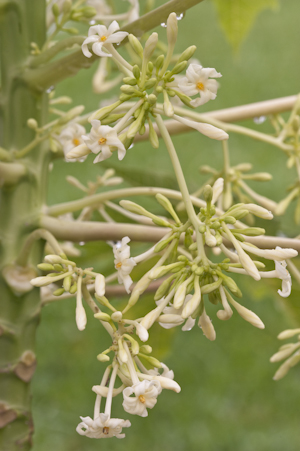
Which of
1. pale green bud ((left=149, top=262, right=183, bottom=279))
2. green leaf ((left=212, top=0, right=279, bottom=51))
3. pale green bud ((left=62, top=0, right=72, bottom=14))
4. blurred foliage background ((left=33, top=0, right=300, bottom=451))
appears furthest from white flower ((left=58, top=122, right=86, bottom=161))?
blurred foliage background ((left=33, top=0, right=300, bottom=451))

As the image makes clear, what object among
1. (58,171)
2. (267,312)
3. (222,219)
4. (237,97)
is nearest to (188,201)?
(222,219)

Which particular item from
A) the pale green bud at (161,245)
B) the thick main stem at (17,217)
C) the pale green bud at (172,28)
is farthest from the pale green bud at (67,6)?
the pale green bud at (161,245)

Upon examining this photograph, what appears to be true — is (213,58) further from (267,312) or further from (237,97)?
(267,312)

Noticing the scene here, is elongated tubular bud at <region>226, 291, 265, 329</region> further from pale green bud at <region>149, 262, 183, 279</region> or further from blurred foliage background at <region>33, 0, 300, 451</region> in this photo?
blurred foliage background at <region>33, 0, 300, 451</region>

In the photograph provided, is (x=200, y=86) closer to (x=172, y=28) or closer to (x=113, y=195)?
(x=172, y=28)

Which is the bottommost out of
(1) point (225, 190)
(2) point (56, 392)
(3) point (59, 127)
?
(2) point (56, 392)

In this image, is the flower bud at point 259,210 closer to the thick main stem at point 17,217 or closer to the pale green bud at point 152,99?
the pale green bud at point 152,99

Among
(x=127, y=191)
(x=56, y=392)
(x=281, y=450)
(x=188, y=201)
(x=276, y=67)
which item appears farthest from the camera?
(x=276, y=67)
